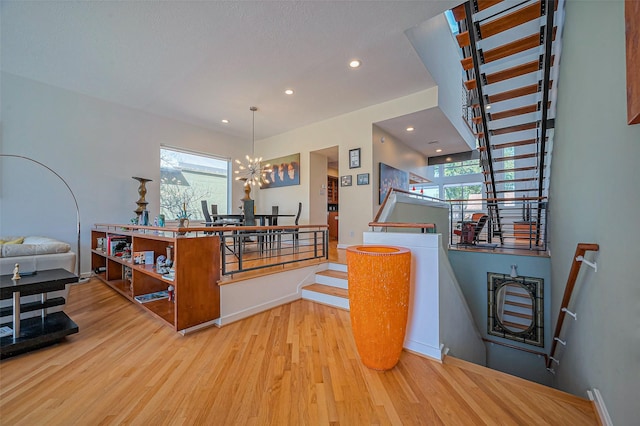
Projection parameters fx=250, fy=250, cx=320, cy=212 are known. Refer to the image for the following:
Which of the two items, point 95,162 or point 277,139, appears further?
point 277,139

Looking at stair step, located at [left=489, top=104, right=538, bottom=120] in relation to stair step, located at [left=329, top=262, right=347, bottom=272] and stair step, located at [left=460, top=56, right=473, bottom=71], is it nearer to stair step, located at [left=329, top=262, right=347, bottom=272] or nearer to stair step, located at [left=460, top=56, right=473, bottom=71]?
stair step, located at [left=460, top=56, right=473, bottom=71]

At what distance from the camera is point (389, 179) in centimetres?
577

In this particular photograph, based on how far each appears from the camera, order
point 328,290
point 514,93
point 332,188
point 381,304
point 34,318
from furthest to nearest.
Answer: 1. point 332,188
2. point 514,93
3. point 328,290
4. point 34,318
5. point 381,304

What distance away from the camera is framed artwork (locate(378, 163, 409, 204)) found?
213 inches

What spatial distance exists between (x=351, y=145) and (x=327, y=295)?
3432 millimetres

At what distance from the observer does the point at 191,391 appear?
1621 mm

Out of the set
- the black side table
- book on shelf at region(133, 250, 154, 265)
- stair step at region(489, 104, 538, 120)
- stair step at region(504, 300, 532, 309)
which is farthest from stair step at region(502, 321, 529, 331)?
the black side table

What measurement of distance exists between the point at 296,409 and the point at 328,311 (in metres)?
1.59

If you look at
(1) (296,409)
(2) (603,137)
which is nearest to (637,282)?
(2) (603,137)

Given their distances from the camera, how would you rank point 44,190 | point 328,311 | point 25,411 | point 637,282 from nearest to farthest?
point 637,282 < point 25,411 < point 328,311 < point 44,190

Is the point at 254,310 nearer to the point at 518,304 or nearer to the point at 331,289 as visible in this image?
the point at 331,289

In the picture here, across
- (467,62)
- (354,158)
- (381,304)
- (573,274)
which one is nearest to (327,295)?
(381,304)

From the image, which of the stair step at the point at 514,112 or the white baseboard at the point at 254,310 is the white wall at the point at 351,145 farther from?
the white baseboard at the point at 254,310

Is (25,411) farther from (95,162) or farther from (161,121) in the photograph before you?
(161,121)
